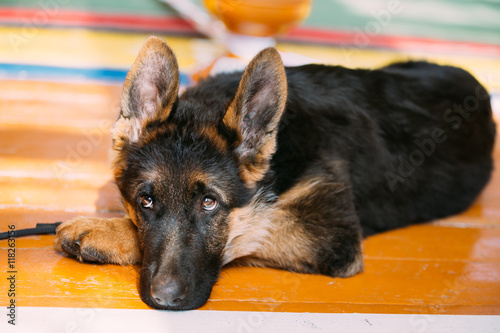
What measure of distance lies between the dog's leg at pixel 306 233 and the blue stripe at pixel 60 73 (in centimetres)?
447

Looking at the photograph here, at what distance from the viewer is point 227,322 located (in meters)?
2.63

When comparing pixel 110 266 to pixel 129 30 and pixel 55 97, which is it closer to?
pixel 55 97

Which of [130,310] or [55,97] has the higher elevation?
[130,310]

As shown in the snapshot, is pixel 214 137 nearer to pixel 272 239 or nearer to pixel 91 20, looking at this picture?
pixel 272 239

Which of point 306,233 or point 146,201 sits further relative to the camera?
point 306,233

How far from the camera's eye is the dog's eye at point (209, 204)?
9.24 ft

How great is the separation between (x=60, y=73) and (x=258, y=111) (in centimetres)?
533

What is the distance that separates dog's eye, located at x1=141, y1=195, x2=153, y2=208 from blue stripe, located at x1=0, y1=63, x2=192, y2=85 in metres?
4.69

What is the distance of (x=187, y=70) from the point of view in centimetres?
783

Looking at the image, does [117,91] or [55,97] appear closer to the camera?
[55,97]

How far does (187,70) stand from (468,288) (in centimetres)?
552

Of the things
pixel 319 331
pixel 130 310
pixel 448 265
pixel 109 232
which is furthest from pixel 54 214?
pixel 448 265

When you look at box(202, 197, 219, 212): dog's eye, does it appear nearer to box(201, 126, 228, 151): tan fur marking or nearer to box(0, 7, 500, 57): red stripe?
box(201, 126, 228, 151): tan fur marking

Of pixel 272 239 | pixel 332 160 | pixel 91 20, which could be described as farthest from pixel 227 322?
pixel 91 20
